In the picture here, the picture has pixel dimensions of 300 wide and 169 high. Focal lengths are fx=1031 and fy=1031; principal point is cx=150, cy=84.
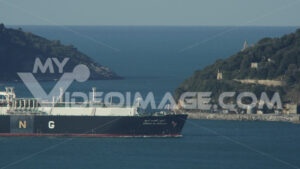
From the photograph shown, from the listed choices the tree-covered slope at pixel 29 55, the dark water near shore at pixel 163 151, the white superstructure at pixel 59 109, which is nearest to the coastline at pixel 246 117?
the dark water near shore at pixel 163 151

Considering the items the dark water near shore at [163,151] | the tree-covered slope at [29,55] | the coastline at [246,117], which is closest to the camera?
the dark water near shore at [163,151]

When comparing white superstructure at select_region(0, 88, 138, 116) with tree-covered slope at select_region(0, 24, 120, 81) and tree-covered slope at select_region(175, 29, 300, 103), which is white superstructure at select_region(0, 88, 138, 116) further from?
tree-covered slope at select_region(0, 24, 120, 81)

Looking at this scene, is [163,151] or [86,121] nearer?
[163,151]

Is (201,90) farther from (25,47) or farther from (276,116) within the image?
(25,47)

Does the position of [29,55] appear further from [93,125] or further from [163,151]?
[163,151]

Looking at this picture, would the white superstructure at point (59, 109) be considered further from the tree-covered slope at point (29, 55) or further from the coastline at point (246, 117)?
the tree-covered slope at point (29, 55)

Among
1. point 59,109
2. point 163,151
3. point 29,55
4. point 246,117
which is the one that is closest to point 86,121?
point 59,109
